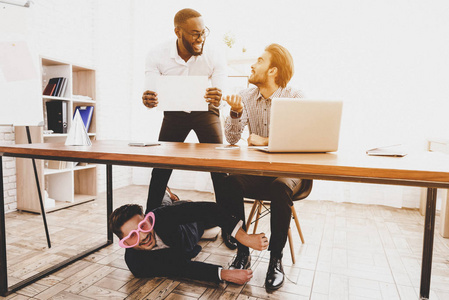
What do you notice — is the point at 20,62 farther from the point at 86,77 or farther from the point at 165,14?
the point at 165,14

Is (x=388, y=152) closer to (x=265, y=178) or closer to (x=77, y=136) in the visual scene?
(x=265, y=178)

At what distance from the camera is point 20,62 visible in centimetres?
200

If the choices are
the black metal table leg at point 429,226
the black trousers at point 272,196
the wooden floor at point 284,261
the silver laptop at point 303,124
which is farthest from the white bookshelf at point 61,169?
the black metal table leg at point 429,226

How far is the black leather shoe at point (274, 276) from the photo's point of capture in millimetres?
1406

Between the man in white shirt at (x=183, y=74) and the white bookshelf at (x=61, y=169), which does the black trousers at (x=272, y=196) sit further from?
the white bookshelf at (x=61, y=169)

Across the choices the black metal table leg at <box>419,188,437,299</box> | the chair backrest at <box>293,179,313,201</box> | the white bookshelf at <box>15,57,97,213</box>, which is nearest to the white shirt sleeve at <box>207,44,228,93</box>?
the chair backrest at <box>293,179,313,201</box>

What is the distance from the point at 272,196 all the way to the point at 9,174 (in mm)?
2331

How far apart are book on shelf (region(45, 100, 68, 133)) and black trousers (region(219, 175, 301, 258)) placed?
1866 millimetres

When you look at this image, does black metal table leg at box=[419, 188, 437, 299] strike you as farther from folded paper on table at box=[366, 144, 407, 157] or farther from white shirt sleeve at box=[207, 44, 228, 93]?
white shirt sleeve at box=[207, 44, 228, 93]

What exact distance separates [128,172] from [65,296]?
264cm

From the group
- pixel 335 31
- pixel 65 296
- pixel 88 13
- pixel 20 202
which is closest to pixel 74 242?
pixel 65 296

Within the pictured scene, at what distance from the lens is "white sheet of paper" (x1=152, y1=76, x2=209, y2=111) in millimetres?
1448

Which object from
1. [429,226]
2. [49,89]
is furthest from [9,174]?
[429,226]

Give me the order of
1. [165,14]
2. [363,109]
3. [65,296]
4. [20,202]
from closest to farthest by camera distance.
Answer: [65,296] < [20,202] < [363,109] < [165,14]
